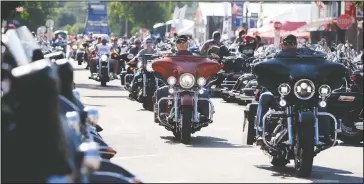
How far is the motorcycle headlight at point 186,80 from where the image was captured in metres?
14.9

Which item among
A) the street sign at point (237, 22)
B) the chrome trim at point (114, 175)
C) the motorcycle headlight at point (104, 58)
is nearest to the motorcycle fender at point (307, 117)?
the chrome trim at point (114, 175)

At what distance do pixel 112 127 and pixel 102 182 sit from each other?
38.5ft

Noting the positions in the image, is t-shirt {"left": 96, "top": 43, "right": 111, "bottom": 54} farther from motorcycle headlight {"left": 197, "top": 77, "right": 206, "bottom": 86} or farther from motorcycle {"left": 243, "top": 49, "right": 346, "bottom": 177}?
motorcycle {"left": 243, "top": 49, "right": 346, "bottom": 177}

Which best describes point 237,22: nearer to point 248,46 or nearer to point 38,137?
point 248,46

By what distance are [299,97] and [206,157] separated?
242cm

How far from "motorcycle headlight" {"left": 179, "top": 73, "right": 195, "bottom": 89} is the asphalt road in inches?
32.5

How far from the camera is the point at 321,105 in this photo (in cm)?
1098

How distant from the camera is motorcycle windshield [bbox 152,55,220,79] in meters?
15.0

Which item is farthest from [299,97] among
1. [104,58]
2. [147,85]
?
[104,58]

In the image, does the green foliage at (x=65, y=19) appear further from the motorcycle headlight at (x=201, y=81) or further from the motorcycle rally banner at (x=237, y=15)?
the motorcycle headlight at (x=201, y=81)

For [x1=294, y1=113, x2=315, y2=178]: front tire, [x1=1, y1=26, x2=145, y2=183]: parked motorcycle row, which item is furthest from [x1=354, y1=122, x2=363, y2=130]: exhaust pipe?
[x1=1, y1=26, x2=145, y2=183]: parked motorcycle row

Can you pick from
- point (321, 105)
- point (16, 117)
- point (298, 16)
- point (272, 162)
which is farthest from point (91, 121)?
point (298, 16)

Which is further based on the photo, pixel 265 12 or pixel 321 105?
pixel 265 12

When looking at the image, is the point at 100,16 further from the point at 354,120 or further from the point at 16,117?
the point at 16,117
